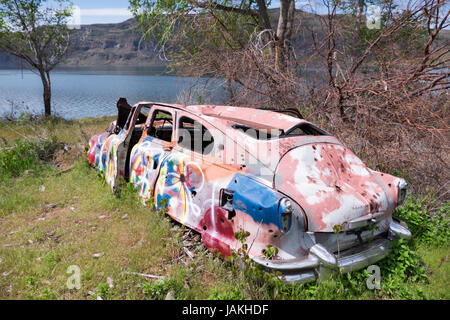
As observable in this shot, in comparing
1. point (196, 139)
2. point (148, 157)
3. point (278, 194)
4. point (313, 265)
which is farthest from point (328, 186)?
point (148, 157)

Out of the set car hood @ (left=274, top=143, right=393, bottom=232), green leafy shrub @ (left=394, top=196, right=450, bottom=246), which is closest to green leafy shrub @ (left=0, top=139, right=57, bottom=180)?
car hood @ (left=274, top=143, right=393, bottom=232)

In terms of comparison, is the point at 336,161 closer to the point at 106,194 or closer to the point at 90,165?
the point at 106,194

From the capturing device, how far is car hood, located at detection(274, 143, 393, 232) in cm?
282

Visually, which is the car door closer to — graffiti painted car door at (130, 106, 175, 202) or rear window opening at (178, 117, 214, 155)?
rear window opening at (178, 117, 214, 155)

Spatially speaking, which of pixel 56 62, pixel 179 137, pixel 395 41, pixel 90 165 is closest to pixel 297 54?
pixel 395 41

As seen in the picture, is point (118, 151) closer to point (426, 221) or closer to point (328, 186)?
point (328, 186)

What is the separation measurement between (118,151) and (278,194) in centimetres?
Result: 298

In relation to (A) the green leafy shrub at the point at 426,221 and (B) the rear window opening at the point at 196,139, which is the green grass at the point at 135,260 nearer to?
(A) the green leafy shrub at the point at 426,221

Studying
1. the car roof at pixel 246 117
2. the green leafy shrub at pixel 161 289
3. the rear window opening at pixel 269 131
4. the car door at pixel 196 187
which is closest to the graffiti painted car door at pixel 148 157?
the car door at pixel 196 187

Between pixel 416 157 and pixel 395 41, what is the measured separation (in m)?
3.20

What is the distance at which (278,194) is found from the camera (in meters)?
2.77

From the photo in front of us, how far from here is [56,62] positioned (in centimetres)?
1723

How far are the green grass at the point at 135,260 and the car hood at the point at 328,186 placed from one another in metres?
0.60

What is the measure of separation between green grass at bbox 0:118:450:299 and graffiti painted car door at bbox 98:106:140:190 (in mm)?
332
